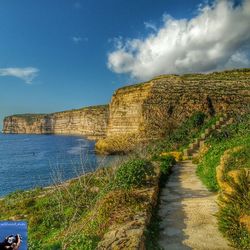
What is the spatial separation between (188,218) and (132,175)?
8.95 feet

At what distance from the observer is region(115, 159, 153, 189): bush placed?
11.5m

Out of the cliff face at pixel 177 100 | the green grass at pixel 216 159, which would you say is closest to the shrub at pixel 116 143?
the cliff face at pixel 177 100

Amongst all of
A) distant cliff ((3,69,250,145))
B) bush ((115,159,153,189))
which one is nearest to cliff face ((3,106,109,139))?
distant cliff ((3,69,250,145))

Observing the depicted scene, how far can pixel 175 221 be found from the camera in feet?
31.1

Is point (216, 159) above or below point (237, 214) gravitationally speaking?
above

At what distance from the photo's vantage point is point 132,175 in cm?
1177

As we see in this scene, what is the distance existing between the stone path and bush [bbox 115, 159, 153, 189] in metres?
0.99

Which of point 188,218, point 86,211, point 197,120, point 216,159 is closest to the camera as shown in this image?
point 188,218

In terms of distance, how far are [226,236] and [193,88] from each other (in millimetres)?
48956

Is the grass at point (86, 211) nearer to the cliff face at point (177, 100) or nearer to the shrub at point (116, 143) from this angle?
the shrub at point (116, 143)

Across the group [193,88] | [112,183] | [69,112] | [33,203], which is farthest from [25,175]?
[69,112]

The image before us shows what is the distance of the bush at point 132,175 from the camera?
37.9 feet
